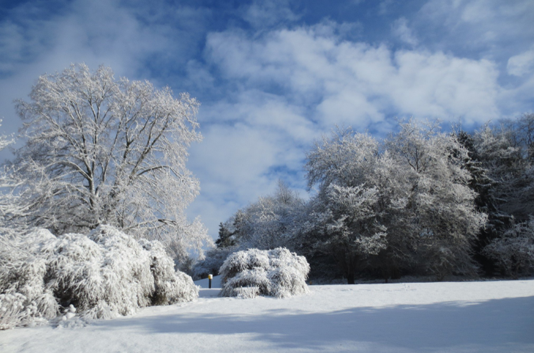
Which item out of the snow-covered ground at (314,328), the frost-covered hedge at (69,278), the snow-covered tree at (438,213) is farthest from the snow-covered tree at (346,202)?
the frost-covered hedge at (69,278)

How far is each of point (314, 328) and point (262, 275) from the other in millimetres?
3945

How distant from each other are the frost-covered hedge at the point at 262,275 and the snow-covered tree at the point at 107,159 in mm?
3809

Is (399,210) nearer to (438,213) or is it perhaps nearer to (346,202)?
(438,213)

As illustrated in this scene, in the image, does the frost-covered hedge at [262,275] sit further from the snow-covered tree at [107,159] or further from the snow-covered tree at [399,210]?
the snow-covered tree at [399,210]

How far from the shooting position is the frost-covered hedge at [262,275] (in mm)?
8891

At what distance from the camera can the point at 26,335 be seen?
5.25 m

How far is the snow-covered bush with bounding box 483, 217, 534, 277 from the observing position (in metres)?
17.1

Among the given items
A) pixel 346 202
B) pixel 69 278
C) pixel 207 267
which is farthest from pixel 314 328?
pixel 207 267

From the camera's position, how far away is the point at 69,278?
6.41m

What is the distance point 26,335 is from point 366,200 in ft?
52.0

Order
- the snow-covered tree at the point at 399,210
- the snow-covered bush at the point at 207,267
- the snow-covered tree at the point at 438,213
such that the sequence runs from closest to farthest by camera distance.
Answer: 1. the snow-covered tree at the point at 399,210
2. the snow-covered tree at the point at 438,213
3. the snow-covered bush at the point at 207,267

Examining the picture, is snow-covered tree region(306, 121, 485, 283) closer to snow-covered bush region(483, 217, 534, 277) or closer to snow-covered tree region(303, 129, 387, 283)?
snow-covered tree region(303, 129, 387, 283)

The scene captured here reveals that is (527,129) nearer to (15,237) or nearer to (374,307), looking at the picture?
(374,307)

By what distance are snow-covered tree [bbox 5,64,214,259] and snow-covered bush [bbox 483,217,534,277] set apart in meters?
Answer: 17.3
